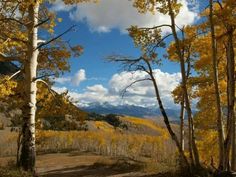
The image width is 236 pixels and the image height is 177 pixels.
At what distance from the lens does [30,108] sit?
1433 centimetres

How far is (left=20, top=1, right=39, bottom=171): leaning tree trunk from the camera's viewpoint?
47.2 feet

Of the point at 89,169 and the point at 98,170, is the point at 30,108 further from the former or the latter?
the point at 89,169

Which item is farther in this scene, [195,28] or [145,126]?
[145,126]

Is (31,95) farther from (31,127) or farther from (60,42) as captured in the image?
(60,42)

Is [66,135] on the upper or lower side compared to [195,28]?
lower

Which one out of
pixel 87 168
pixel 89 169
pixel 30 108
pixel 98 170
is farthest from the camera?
pixel 87 168

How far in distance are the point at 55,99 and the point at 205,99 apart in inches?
343

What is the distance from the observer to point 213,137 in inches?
970

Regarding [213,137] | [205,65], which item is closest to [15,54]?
[205,65]

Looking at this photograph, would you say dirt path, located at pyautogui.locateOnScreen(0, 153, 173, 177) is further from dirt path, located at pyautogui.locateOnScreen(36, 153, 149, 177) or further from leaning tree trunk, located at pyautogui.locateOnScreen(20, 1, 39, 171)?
leaning tree trunk, located at pyautogui.locateOnScreen(20, 1, 39, 171)

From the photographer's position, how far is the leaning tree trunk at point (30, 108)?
14375mm

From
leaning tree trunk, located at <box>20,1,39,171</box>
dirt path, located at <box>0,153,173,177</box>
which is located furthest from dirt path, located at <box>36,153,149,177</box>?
leaning tree trunk, located at <box>20,1,39,171</box>

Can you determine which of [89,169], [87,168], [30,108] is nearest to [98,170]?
[89,169]

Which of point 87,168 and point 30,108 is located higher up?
point 30,108
